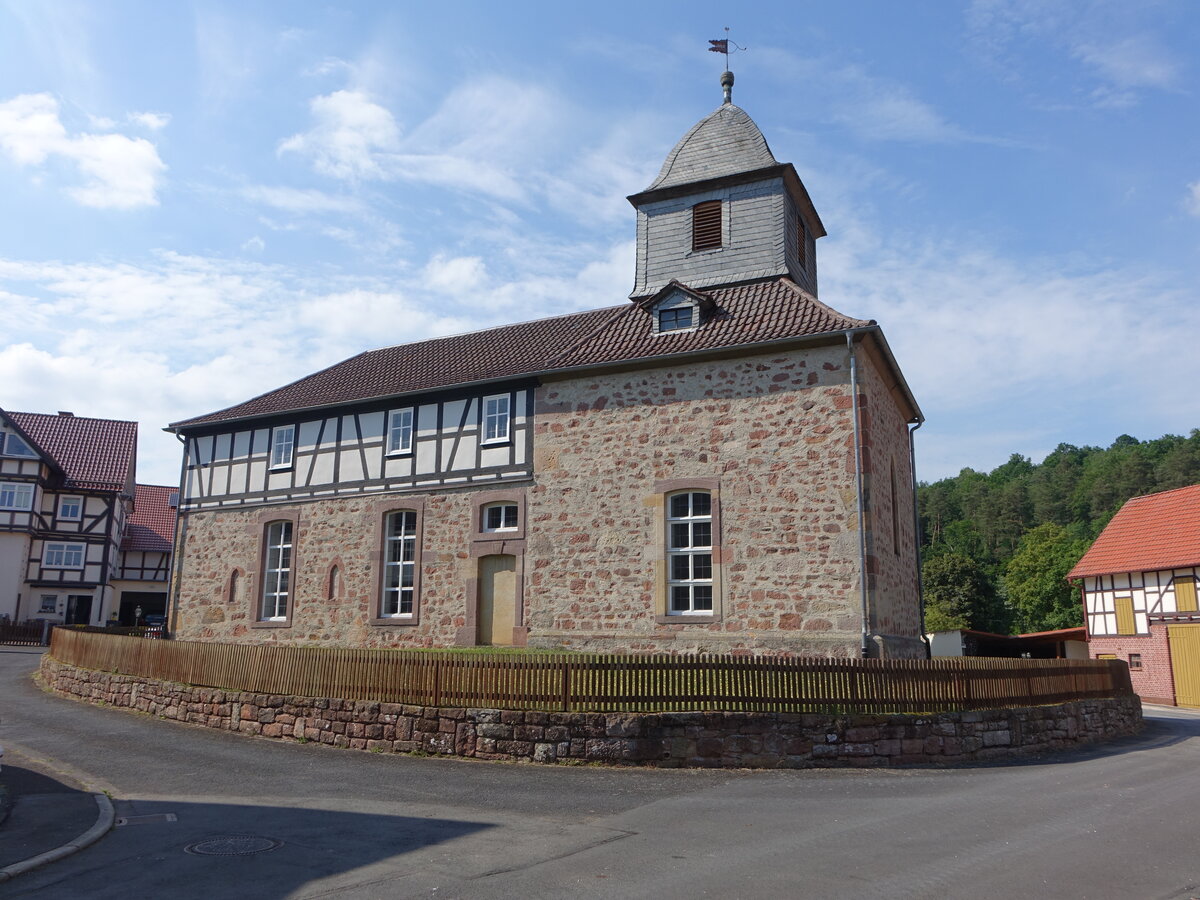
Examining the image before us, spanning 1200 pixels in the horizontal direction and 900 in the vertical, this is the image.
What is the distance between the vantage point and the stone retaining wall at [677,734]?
10852 millimetres

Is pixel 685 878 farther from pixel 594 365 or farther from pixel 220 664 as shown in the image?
pixel 594 365

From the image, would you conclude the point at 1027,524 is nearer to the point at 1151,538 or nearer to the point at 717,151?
the point at 1151,538

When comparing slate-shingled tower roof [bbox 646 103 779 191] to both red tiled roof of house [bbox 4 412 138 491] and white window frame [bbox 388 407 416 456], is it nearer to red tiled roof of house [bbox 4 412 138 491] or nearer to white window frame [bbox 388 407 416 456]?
white window frame [bbox 388 407 416 456]

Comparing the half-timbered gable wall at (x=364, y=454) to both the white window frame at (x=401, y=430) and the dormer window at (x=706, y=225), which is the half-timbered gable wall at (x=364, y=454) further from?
the dormer window at (x=706, y=225)

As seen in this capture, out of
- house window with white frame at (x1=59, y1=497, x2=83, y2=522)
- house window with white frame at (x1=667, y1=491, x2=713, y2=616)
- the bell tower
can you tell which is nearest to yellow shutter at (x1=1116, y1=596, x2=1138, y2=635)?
the bell tower

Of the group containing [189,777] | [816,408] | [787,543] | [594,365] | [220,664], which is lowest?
[189,777]

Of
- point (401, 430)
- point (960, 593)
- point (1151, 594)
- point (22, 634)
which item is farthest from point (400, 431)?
point (960, 593)

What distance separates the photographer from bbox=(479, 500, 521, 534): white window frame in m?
18.9

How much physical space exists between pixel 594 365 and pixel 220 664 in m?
8.66

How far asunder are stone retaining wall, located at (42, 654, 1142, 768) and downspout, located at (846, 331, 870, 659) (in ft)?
9.26

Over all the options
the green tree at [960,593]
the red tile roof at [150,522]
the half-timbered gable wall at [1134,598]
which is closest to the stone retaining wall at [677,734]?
the half-timbered gable wall at [1134,598]

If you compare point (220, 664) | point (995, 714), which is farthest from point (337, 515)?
point (995, 714)

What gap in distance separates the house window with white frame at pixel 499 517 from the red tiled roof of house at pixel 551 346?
108 inches

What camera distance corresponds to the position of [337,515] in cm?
2120
